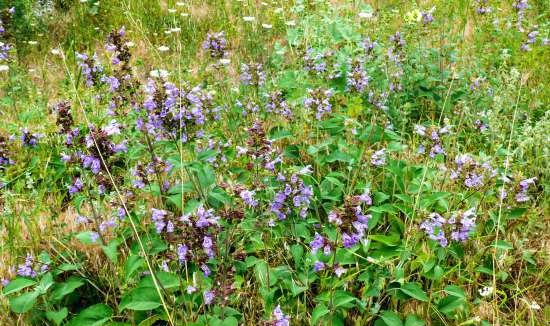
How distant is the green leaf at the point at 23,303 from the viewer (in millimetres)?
1907

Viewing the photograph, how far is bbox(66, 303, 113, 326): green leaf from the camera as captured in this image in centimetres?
189

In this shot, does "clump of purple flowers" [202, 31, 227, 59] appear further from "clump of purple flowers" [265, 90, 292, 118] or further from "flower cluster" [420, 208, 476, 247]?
"flower cluster" [420, 208, 476, 247]

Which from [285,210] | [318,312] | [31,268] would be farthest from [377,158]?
[31,268]

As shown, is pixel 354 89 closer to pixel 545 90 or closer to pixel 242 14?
pixel 545 90

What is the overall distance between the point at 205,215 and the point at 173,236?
13cm

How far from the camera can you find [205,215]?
1.67 m

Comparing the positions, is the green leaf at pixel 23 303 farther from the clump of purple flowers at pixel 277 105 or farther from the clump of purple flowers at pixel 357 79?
the clump of purple flowers at pixel 357 79

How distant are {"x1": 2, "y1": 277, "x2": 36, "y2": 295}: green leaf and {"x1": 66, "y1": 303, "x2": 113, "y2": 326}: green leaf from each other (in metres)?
0.25

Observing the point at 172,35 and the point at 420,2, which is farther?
the point at 420,2

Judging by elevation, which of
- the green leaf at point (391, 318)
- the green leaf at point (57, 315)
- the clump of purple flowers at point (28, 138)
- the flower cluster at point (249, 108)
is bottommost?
the green leaf at point (391, 318)

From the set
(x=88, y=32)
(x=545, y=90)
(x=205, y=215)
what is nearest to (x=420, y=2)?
(x=545, y=90)

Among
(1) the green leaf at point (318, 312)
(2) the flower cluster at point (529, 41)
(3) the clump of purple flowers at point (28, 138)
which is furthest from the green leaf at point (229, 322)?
(2) the flower cluster at point (529, 41)

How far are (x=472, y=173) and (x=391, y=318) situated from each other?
808 millimetres

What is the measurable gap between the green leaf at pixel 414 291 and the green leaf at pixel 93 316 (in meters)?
1.18
